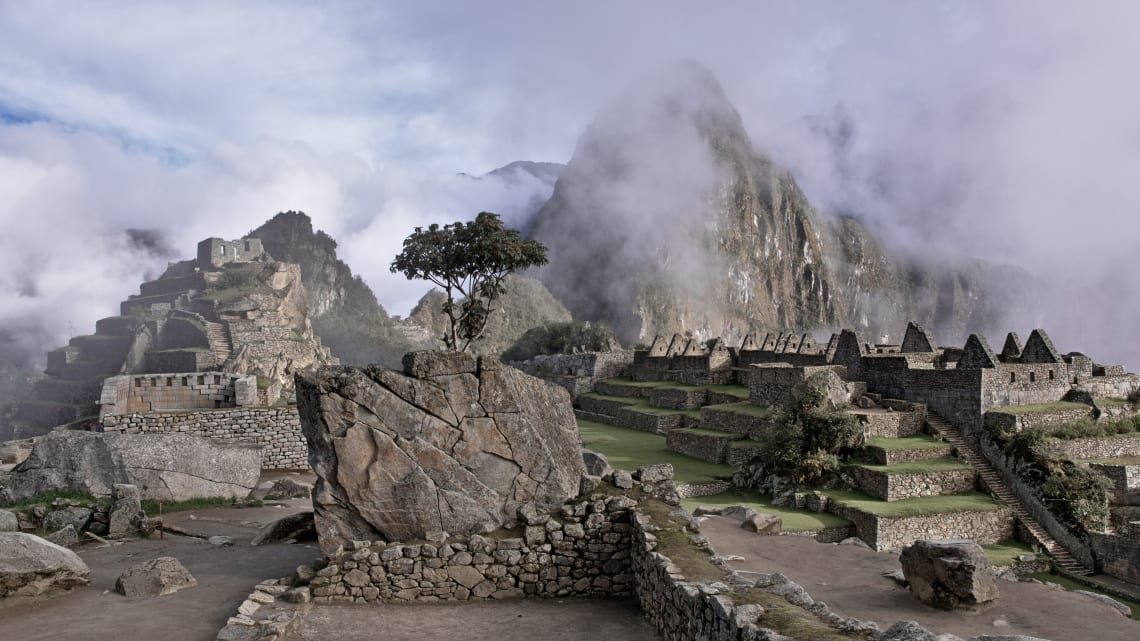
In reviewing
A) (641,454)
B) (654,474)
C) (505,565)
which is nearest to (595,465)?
(654,474)

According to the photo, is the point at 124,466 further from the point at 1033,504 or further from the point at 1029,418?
the point at 1029,418

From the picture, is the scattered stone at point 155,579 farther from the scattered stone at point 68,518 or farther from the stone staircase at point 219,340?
the stone staircase at point 219,340

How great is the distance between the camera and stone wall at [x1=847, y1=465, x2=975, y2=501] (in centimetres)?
2144

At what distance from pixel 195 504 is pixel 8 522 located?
3589 millimetres

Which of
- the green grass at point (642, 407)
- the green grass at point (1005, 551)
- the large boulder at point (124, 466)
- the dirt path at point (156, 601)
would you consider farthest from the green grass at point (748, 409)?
the dirt path at point (156, 601)

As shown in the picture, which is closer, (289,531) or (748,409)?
(289,531)

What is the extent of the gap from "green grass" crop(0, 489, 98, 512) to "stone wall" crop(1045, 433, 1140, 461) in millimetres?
24685

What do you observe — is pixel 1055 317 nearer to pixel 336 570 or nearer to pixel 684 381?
pixel 684 381

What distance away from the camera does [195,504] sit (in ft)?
53.1

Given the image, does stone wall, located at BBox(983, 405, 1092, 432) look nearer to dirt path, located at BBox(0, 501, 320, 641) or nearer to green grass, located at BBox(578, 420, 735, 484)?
green grass, located at BBox(578, 420, 735, 484)

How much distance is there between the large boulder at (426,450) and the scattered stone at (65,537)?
5342 millimetres

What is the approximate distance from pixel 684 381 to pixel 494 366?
32696mm

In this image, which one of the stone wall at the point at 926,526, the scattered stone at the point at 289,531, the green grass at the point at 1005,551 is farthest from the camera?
the stone wall at the point at 926,526

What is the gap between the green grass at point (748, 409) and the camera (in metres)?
27.4
